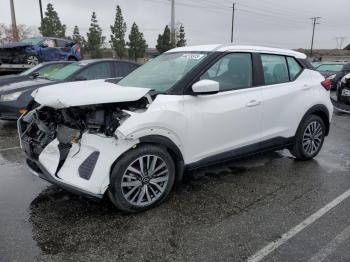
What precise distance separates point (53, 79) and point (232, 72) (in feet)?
17.1

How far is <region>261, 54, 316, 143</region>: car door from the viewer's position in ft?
15.1

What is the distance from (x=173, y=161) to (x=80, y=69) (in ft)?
16.0

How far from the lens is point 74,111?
376cm

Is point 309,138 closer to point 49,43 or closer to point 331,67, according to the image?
point 49,43

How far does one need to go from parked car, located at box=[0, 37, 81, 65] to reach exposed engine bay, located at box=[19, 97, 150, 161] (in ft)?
35.8

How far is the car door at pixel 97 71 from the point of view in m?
7.86

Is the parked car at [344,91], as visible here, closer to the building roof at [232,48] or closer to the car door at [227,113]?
A: the building roof at [232,48]

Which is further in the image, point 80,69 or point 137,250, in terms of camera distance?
point 80,69

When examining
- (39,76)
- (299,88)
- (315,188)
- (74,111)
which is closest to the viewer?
(74,111)

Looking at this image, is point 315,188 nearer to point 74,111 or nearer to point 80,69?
point 74,111

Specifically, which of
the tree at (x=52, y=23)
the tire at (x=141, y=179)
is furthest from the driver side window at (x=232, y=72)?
the tree at (x=52, y=23)

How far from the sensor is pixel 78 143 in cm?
355

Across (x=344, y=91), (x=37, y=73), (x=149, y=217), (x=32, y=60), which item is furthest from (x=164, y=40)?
(x=149, y=217)

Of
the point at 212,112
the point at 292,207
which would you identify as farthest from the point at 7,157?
the point at 292,207
